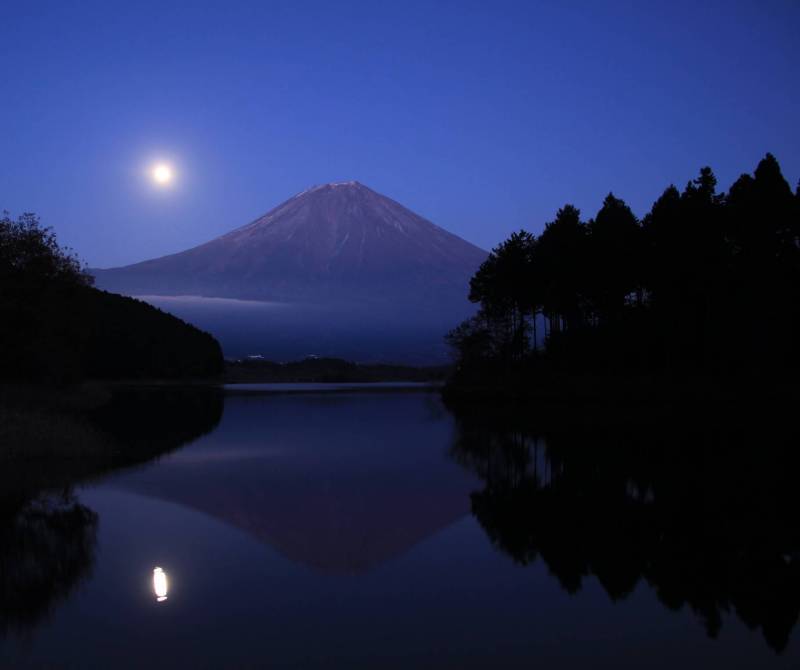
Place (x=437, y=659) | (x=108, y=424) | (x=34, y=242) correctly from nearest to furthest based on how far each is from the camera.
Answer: (x=437, y=659) → (x=108, y=424) → (x=34, y=242)

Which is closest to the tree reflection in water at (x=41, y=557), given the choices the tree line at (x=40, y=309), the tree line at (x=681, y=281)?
the tree line at (x=40, y=309)

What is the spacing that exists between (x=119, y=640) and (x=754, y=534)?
8288 millimetres

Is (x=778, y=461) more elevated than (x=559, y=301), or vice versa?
(x=559, y=301)

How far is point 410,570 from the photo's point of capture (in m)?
9.82

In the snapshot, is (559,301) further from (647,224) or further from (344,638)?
(344,638)


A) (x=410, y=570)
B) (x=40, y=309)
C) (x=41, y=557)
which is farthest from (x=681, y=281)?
(x=41, y=557)

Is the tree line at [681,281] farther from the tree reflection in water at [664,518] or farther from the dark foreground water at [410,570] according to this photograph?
the dark foreground water at [410,570]

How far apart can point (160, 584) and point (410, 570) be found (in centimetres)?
296

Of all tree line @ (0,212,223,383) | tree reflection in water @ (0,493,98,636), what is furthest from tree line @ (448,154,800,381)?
tree reflection in water @ (0,493,98,636)

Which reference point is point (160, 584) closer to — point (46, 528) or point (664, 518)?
point (46, 528)

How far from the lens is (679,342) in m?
45.4

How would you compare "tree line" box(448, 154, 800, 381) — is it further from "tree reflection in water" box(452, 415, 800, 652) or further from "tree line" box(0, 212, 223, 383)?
"tree line" box(0, 212, 223, 383)

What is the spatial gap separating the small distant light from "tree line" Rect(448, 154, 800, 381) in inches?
1421

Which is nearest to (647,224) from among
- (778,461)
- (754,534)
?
(778,461)
